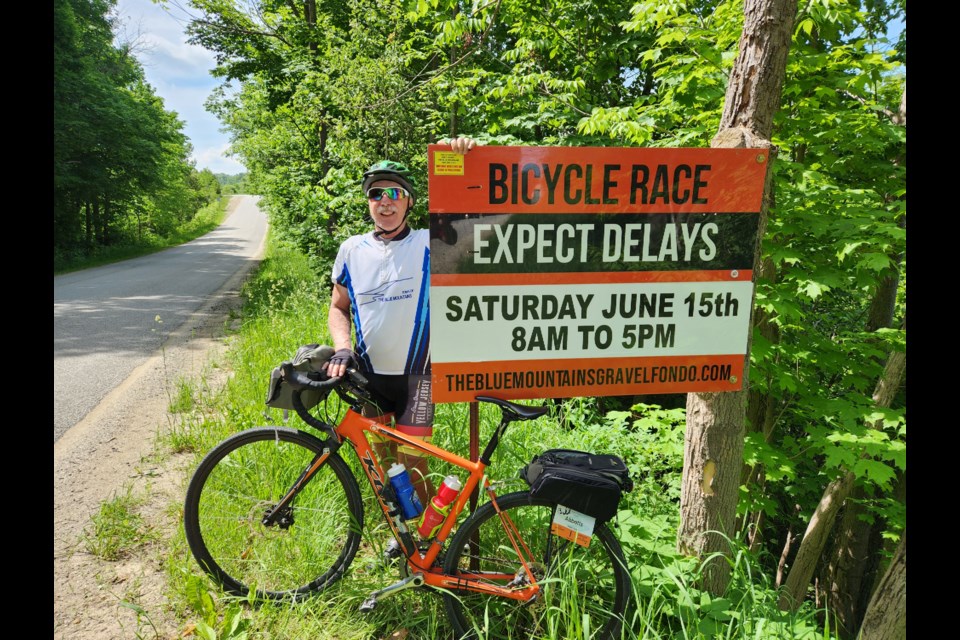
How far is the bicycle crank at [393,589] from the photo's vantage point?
6.93 ft

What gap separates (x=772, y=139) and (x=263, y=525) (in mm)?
3802

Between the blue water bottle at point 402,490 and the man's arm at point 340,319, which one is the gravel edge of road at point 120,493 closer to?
the blue water bottle at point 402,490

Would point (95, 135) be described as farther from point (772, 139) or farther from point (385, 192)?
point (772, 139)

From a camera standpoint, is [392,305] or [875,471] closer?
[392,305]

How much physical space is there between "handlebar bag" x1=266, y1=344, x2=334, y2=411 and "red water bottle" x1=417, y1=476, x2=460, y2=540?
2.25 feet

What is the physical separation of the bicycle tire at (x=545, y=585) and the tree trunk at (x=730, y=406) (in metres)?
0.49

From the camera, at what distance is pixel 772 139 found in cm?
330

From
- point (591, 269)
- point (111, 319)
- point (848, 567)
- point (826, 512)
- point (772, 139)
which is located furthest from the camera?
point (111, 319)

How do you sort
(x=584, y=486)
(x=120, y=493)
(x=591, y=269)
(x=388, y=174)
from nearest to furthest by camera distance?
(x=584, y=486) < (x=591, y=269) < (x=388, y=174) < (x=120, y=493)

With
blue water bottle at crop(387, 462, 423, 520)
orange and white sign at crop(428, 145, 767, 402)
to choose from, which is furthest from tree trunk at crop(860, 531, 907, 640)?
blue water bottle at crop(387, 462, 423, 520)

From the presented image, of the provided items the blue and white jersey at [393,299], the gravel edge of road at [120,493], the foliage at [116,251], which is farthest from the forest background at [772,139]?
the foliage at [116,251]

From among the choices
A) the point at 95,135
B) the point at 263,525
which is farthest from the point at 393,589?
the point at 95,135
